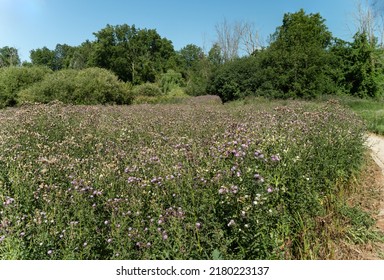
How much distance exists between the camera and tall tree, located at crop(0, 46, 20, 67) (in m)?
57.7

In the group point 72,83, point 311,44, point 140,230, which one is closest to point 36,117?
point 140,230

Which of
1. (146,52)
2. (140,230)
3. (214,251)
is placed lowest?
(214,251)

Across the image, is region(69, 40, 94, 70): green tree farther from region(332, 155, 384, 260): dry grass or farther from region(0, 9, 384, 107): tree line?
region(332, 155, 384, 260): dry grass

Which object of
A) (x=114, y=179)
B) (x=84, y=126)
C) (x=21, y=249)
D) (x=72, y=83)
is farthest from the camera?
(x=72, y=83)

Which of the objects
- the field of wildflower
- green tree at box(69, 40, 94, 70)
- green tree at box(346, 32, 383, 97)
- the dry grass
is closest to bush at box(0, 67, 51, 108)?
the field of wildflower

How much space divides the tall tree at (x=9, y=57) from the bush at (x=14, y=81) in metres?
36.3

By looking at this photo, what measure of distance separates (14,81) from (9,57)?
55.4 meters

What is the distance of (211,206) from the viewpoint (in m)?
2.55

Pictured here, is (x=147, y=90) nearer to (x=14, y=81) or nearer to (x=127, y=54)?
(x=14, y=81)

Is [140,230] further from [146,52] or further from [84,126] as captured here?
[146,52]

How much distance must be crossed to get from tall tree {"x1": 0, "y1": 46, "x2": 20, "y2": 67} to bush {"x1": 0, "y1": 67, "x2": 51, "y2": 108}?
36347mm

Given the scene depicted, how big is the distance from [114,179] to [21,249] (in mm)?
988

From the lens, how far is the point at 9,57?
219 feet

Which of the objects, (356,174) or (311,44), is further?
(311,44)
